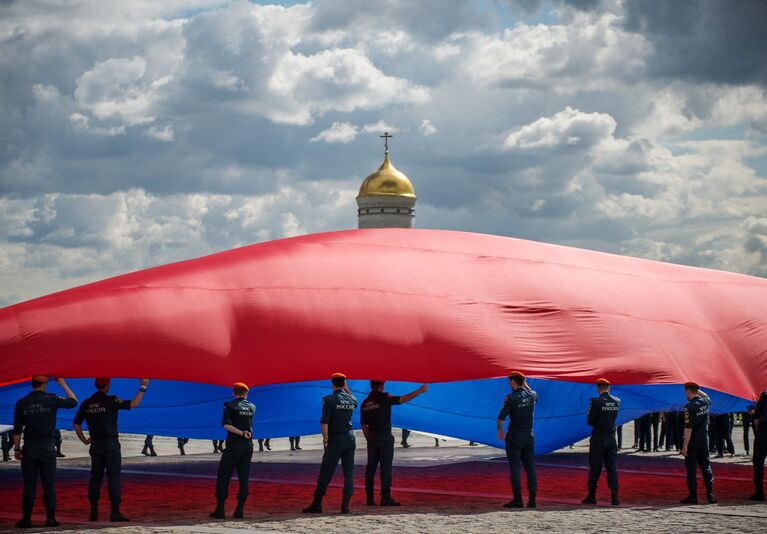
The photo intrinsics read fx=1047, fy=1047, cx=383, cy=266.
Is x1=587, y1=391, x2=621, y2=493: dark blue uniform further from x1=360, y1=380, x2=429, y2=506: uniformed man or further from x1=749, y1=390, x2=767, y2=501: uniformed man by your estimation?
x1=360, y1=380, x2=429, y2=506: uniformed man

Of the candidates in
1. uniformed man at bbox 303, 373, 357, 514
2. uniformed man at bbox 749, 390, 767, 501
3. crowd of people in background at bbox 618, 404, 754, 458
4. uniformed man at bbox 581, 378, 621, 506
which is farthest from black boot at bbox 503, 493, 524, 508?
crowd of people in background at bbox 618, 404, 754, 458

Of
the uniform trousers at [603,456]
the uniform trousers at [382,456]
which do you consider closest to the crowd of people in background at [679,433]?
the uniform trousers at [603,456]

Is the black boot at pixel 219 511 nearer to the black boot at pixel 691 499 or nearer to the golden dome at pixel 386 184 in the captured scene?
the black boot at pixel 691 499

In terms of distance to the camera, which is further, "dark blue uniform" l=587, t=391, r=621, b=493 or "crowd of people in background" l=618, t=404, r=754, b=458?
"crowd of people in background" l=618, t=404, r=754, b=458

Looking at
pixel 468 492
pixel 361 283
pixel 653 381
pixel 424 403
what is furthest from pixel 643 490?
→ pixel 361 283

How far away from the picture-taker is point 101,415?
14.1 meters

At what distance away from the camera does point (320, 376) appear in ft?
53.5

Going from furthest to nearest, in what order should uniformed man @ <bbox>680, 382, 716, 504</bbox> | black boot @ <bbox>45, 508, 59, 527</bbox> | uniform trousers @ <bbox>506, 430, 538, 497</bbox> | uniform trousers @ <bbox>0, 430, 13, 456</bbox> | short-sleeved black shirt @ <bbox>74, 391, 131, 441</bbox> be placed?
uniform trousers @ <bbox>0, 430, 13, 456</bbox>, uniformed man @ <bbox>680, 382, 716, 504</bbox>, uniform trousers @ <bbox>506, 430, 538, 497</bbox>, short-sleeved black shirt @ <bbox>74, 391, 131, 441</bbox>, black boot @ <bbox>45, 508, 59, 527</bbox>

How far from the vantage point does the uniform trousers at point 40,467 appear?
13477 millimetres

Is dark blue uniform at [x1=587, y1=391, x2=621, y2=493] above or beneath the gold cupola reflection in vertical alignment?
beneath

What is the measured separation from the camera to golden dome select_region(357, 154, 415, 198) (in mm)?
77750

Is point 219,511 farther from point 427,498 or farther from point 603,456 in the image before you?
point 603,456

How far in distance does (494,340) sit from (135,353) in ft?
19.0

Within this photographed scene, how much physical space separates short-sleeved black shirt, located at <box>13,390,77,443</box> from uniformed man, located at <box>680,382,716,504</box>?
907cm
